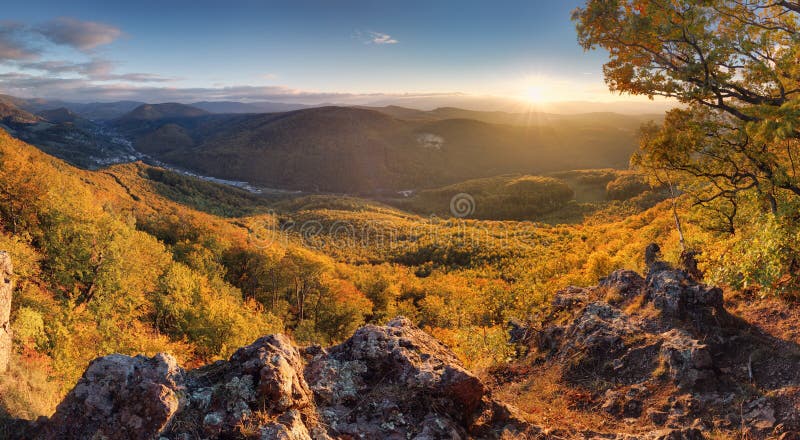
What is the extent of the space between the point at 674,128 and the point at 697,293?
244 inches

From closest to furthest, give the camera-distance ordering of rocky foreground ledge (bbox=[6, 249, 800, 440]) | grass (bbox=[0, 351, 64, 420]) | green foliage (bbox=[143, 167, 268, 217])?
1. rocky foreground ledge (bbox=[6, 249, 800, 440])
2. grass (bbox=[0, 351, 64, 420])
3. green foliage (bbox=[143, 167, 268, 217])

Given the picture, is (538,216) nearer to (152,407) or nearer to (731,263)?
(731,263)

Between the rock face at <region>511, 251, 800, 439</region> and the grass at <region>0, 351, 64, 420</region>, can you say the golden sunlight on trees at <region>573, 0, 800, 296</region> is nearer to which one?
the rock face at <region>511, 251, 800, 439</region>

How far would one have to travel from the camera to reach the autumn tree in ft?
37.8

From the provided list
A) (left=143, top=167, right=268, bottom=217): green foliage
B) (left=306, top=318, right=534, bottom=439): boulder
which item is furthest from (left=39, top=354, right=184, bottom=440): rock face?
(left=143, top=167, right=268, bottom=217): green foliage

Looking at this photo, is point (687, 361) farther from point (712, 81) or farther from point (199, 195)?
point (199, 195)

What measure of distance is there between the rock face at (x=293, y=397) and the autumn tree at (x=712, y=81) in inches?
421

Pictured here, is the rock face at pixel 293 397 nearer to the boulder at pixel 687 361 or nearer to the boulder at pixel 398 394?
the boulder at pixel 398 394

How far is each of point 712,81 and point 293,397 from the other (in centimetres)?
1481

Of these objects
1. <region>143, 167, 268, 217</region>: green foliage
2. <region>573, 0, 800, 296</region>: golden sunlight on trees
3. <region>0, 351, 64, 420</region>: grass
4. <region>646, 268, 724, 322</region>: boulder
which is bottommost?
<region>143, 167, 268, 217</region>: green foliage

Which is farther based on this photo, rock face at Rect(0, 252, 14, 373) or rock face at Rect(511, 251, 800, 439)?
rock face at Rect(0, 252, 14, 373)

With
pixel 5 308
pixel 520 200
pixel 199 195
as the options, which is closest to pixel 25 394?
pixel 5 308

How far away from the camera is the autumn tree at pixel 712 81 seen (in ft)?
37.8

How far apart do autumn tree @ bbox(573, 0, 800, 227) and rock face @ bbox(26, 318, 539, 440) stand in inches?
421
